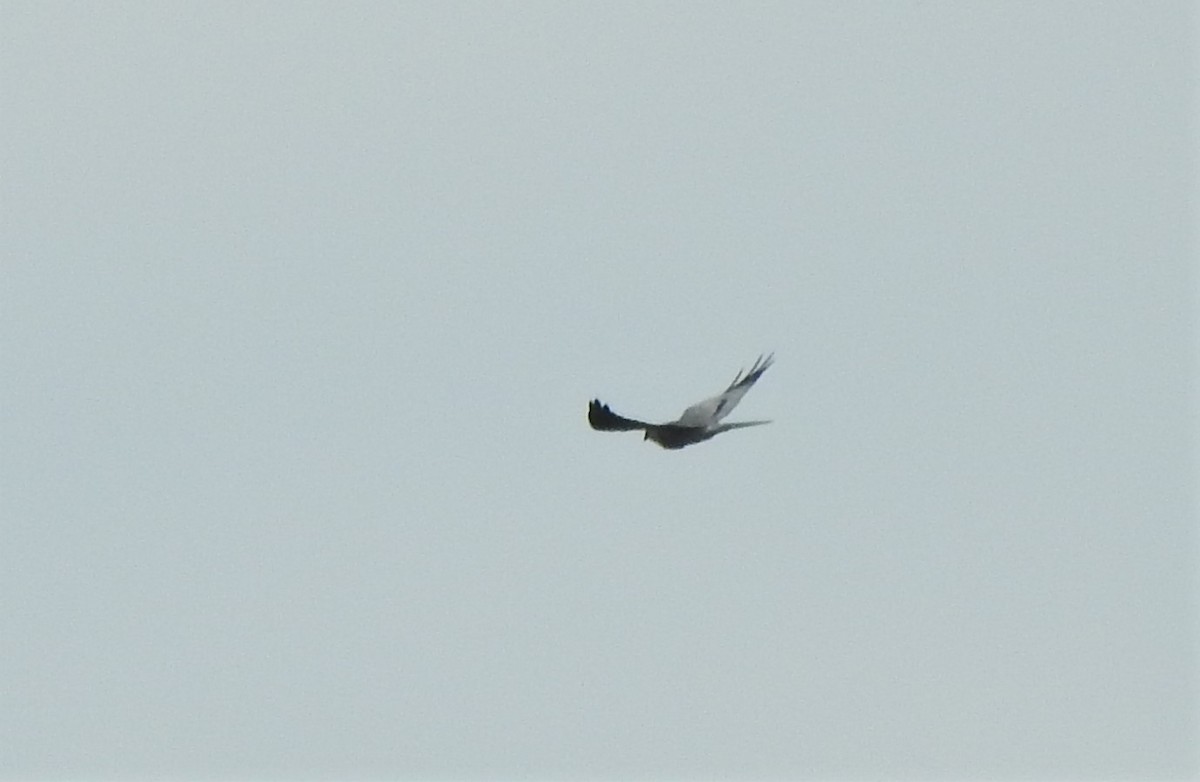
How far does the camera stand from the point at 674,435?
1991 inches

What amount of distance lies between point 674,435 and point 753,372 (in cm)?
295

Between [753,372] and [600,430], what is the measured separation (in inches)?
204

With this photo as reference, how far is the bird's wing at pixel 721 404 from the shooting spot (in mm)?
51094

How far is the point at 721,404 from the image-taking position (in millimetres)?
51906

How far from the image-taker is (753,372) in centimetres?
5297

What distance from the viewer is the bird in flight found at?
Answer: 4847 centimetres

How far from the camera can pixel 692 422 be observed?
167 ft

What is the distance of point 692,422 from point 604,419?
284 centimetres

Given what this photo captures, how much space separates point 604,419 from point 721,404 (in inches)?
156

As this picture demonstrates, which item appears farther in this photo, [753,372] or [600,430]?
[753,372]

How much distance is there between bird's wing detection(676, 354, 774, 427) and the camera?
168ft

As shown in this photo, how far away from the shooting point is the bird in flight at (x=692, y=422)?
48469mm

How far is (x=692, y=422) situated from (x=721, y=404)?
1153 mm

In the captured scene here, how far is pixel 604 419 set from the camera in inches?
1907
